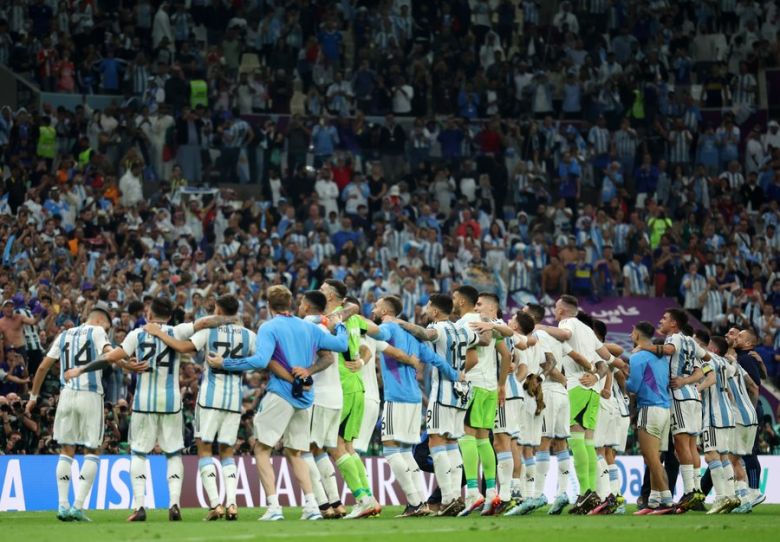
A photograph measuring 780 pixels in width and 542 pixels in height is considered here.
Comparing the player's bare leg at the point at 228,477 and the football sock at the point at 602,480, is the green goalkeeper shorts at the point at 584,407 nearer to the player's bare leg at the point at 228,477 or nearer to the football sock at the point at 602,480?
the football sock at the point at 602,480

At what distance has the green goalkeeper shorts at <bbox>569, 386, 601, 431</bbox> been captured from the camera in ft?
65.3

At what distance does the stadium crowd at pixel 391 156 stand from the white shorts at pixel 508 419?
812 centimetres

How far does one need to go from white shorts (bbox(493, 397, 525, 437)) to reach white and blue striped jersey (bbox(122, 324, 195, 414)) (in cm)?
449

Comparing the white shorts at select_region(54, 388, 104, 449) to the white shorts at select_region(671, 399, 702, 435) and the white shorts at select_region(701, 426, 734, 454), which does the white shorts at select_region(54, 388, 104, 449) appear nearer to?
the white shorts at select_region(671, 399, 702, 435)

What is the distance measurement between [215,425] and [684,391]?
7.06 m

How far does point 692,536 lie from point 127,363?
7.15 meters

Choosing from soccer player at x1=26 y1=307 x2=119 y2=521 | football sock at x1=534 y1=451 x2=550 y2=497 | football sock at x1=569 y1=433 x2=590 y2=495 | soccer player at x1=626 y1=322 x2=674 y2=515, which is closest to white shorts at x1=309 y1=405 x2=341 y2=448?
soccer player at x1=26 y1=307 x2=119 y2=521

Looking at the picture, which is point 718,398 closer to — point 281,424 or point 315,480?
point 315,480

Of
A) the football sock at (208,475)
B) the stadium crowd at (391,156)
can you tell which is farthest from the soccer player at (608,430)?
the stadium crowd at (391,156)

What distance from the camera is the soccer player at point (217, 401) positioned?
17625 mm

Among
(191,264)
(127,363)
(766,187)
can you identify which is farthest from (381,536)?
(766,187)

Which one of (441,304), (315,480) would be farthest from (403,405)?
(315,480)

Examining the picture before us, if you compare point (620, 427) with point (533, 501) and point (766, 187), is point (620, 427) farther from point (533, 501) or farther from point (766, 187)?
point (766, 187)

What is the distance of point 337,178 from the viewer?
38.0 m
